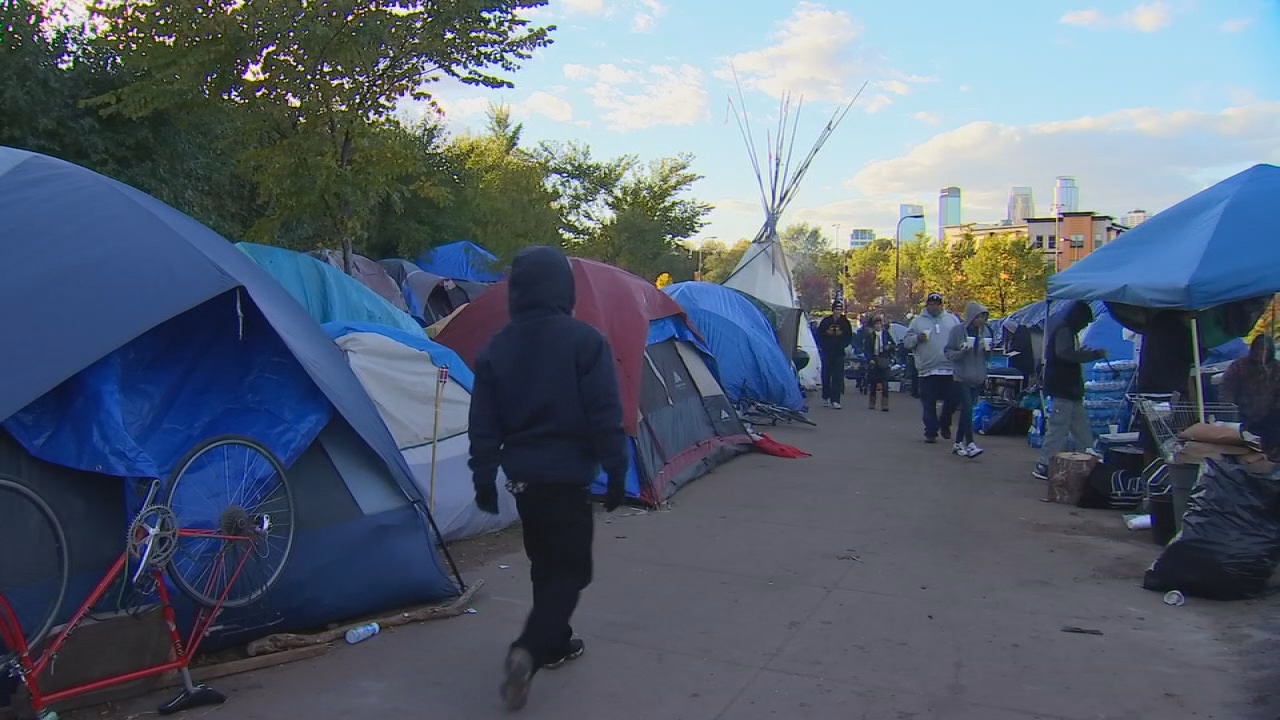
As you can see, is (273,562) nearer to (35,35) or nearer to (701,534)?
(701,534)

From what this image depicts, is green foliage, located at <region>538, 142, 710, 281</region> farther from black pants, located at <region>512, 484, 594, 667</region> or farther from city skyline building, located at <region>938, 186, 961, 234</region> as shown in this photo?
city skyline building, located at <region>938, 186, 961, 234</region>

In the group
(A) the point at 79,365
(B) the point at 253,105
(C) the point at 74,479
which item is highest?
(B) the point at 253,105

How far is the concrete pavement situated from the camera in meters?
4.23

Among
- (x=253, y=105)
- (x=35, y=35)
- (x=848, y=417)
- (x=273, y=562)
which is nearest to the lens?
(x=273, y=562)

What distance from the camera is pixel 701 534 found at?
7.52 m

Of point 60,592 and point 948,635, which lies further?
point 948,635

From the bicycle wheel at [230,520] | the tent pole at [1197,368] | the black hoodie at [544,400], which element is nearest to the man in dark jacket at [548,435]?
the black hoodie at [544,400]

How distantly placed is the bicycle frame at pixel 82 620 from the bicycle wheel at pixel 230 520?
0.12ft

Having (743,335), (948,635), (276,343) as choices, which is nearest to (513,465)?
(276,343)

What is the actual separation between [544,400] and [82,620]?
2.12 metres

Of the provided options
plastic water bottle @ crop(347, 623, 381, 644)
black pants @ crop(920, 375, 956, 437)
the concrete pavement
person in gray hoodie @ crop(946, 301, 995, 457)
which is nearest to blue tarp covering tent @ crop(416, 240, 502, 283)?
black pants @ crop(920, 375, 956, 437)

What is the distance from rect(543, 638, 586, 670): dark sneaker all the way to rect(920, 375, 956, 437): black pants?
8032 mm

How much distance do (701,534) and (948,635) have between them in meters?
2.63

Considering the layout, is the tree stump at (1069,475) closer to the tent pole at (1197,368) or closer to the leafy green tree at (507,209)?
the tent pole at (1197,368)
